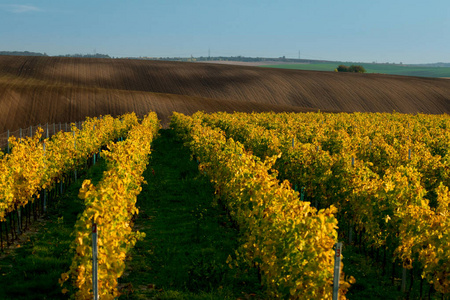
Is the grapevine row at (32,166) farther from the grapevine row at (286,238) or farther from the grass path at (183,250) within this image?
the grapevine row at (286,238)

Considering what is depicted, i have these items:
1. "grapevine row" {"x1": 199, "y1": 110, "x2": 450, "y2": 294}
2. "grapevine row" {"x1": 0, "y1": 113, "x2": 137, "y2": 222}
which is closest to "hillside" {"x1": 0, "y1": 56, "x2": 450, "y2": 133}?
"grapevine row" {"x1": 0, "y1": 113, "x2": 137, "y2": 222}

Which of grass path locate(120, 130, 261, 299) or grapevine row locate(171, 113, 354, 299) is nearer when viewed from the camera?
grapevine row locate(171, 113, 354, 299)

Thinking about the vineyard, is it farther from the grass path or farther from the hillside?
the hillside

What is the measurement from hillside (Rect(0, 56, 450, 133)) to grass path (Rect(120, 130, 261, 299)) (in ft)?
114

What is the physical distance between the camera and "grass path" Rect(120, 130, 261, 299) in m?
9.18

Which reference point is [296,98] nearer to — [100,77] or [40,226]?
[100,77]

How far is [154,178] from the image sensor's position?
64.6ft

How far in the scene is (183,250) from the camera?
11266 mm

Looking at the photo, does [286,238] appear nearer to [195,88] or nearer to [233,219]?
[233,219]

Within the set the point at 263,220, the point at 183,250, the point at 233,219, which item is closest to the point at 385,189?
the point at 263,220

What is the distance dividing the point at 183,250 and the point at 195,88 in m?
62.0

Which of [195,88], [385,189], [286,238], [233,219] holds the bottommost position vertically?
[233,219]

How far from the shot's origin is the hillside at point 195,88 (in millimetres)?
53125

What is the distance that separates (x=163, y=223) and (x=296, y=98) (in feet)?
186
